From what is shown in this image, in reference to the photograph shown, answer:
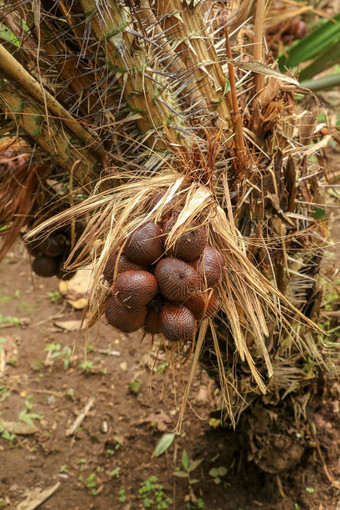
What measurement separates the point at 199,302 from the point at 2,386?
1833 mm

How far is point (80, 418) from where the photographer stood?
2.36m

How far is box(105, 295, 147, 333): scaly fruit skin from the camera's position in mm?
1015

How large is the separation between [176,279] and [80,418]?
1.64m

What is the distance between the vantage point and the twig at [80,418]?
7.54ft

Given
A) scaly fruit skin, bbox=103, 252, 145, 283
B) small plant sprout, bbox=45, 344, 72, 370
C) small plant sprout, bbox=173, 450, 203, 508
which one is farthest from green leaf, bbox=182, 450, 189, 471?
scaly fruit skin, bbox=103, 252, 145, 283

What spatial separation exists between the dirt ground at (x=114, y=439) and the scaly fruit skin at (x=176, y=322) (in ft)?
2.18

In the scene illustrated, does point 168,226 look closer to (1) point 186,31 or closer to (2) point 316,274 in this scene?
(1) point 186,31

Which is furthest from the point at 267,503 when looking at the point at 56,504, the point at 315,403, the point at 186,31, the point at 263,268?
the point at 186,31

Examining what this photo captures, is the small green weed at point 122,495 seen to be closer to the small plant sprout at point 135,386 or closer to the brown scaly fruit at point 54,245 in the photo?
the small plant sprout at point 135,386

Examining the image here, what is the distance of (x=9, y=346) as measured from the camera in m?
2.74

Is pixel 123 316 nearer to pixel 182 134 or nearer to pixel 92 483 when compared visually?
pixel 182 134

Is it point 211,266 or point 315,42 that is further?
point 315,42

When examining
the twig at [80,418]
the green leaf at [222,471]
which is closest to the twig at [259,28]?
the green leaf at [222,471]

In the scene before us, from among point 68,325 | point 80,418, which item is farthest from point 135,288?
point 68,325
